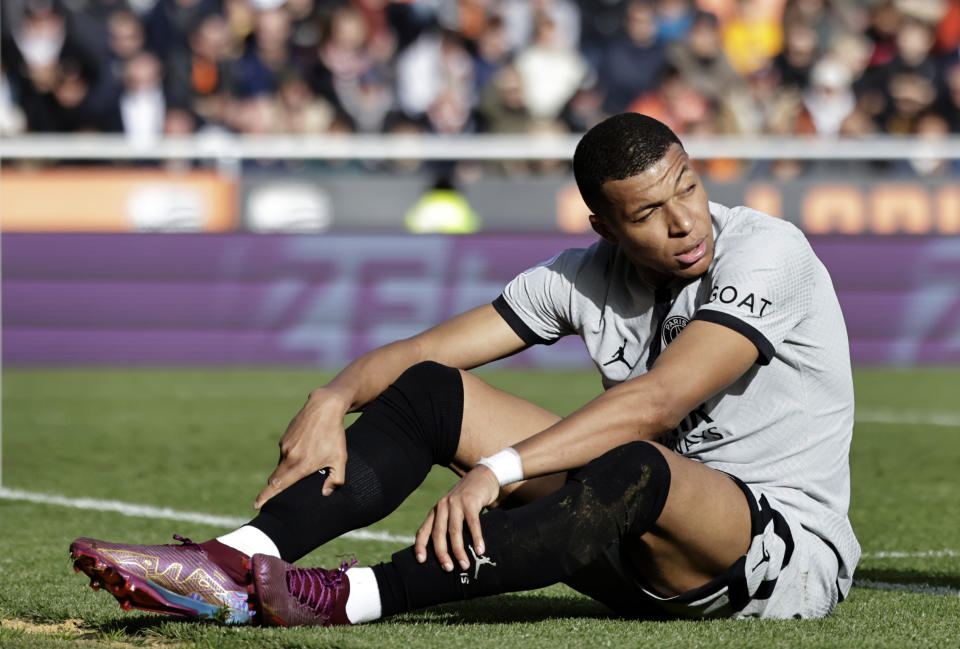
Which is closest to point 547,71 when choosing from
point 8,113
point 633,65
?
point 633,65

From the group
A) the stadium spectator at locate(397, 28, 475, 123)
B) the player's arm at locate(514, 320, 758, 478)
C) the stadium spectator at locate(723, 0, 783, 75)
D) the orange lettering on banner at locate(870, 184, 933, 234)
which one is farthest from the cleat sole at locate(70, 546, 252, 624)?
the stadium spectator at locate(723, 0, 783, 75)

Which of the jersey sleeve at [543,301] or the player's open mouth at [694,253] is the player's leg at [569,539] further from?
the jersey sleeve at [543,301]

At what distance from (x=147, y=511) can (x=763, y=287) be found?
288cm

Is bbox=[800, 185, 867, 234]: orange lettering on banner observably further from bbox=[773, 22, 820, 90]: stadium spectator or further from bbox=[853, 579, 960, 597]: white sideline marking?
bbox=[853, 579, 960, 597]: white sideline marking

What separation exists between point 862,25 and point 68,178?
7171 mm

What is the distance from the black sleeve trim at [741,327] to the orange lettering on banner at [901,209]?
7.65 m

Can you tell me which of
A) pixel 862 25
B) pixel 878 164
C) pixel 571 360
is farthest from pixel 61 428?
pixel 862 25

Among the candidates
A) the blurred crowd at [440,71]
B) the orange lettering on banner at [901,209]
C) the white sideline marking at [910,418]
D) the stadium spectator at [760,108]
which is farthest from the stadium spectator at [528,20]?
the white sideline marking at [910,418]

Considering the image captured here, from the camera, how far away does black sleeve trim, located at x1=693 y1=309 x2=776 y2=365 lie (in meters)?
3.13

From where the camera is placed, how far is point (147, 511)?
5312 mm

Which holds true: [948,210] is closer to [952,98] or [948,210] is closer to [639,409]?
[952,98]

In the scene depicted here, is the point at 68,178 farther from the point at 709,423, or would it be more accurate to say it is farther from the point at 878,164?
the point at 709,423

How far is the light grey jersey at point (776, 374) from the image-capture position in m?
3.19

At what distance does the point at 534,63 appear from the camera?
11.9 metres
